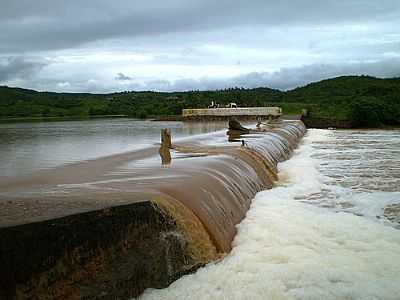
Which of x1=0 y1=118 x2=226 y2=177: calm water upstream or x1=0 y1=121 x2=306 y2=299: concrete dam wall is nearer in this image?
x1=0 y1=121 x2=306 y2=299: concrete dam wall

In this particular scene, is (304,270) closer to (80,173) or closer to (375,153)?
(80,173)

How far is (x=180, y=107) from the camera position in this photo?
246 feet

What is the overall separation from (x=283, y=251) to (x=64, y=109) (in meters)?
88.1

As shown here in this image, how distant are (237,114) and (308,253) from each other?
4608 centimetres

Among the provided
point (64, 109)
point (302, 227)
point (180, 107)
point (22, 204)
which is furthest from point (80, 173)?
point (64, 109)

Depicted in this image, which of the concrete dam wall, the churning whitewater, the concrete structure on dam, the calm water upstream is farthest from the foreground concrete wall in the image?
the concrete structure on dam

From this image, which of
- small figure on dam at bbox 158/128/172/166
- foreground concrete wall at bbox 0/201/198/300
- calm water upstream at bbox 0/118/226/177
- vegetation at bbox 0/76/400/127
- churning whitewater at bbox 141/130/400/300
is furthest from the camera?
vegetation at bbox 0/76/400/127

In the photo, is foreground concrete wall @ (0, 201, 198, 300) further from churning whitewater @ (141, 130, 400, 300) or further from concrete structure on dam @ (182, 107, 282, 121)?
concrete structure on dam @ (182, 107, 282, 121)

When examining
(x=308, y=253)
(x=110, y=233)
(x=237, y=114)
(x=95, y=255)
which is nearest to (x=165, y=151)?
(x=308, y=253)

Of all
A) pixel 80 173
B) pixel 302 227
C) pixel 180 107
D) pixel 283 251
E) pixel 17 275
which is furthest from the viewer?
pixel 180 107

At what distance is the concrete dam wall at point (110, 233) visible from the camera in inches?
199

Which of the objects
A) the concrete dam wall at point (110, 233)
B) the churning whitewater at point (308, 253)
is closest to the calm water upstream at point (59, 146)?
the concrete dam wall at point (110, 233)

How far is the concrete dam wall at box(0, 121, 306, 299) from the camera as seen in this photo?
5047mm

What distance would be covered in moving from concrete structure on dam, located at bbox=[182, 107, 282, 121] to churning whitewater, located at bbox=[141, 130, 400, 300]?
39637 millimetres
